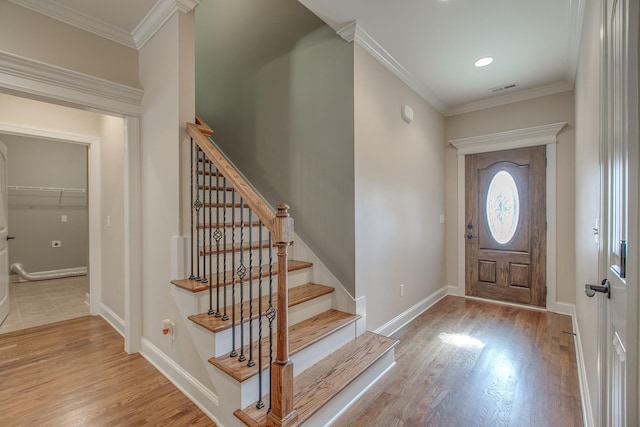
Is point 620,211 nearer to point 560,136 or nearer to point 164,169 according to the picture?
point 164,169

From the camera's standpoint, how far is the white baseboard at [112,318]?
2.87 metres

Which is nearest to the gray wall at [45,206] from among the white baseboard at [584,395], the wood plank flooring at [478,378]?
the wood plank flooring at [478,378]

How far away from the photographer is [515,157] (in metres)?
3.62

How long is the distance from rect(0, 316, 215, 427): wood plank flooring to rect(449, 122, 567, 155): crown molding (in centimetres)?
414

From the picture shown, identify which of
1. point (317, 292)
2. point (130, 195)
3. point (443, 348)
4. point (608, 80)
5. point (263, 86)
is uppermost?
point (263, 86)

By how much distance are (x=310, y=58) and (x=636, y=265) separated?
8.47 feet

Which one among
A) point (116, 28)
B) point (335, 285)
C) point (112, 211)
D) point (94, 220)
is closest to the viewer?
point (116, 28)

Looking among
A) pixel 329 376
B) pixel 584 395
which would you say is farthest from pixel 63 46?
pixel 584 395

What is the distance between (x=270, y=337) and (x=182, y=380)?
3.63ft

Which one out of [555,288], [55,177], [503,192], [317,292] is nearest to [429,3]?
[317,292]

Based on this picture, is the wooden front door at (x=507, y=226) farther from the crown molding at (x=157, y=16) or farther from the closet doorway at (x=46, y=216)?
the closet doorway at (x=46, y=216)

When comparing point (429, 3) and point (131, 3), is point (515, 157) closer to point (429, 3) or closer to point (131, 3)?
point (429, 3)

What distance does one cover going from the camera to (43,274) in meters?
5.25

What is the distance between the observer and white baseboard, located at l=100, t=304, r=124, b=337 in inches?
113
